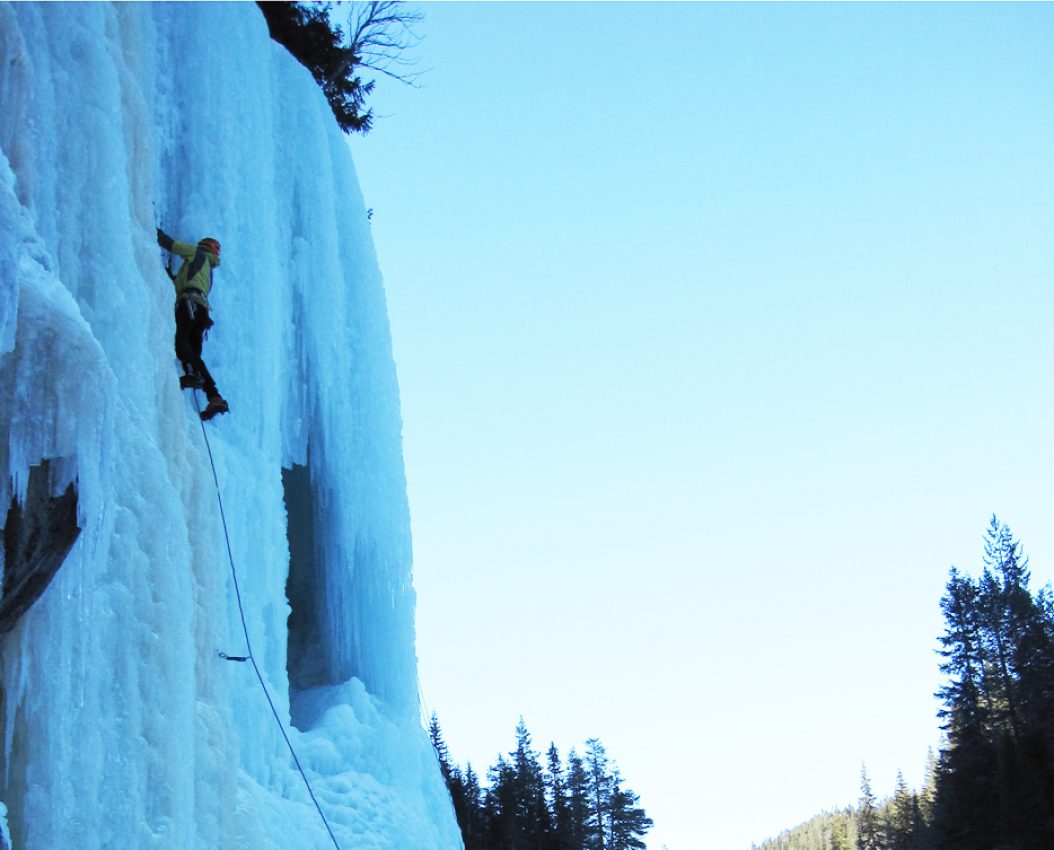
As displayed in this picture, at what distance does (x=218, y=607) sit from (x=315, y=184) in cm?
522

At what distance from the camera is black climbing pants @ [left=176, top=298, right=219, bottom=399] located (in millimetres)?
6848

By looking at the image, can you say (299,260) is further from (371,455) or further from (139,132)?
(139,132)

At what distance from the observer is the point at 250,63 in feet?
29.8

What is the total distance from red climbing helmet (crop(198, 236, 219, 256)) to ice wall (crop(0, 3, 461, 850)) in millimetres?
653

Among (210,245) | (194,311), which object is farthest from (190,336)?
(210,245)

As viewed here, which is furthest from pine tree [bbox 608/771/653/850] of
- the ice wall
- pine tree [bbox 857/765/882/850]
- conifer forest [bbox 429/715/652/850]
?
the ice wall

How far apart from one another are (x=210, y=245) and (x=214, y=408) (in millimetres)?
1046

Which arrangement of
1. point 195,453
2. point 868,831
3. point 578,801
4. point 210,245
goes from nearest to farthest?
point 195,453, point 210,245, point 578,801, point 868,831

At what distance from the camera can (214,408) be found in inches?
275

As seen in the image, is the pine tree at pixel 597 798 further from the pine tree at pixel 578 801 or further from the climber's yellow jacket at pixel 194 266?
the climber's yellow jacket at pixel 194 266

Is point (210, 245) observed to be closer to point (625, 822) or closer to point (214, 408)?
point (214, 408)

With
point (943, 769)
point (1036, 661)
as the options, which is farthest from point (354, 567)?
point (943, 769)

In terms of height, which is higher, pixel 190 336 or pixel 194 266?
pixel 194 266

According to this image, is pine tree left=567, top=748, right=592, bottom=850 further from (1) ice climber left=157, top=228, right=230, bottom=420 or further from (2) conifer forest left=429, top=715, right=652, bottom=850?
(1) ice climber left=157, top=228, right=230, bottom=420
